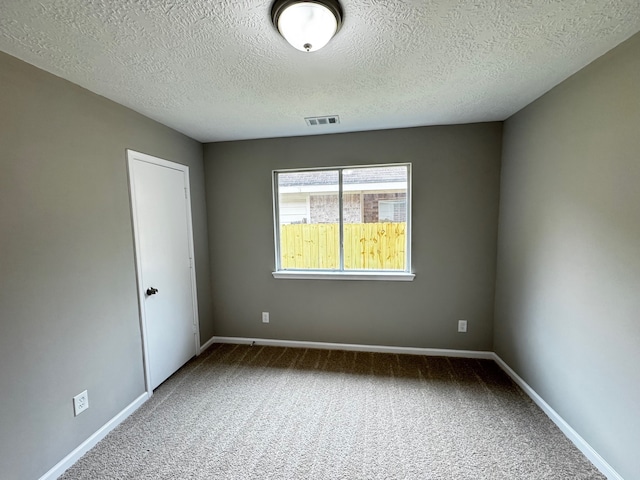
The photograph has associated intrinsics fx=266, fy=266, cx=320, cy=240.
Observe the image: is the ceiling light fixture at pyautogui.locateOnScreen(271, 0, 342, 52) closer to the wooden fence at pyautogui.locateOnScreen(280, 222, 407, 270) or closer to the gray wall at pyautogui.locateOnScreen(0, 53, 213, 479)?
the gray wall at pyautogui.locateOnScreen(0, 53, 213, 479)

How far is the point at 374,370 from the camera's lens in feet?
8.67

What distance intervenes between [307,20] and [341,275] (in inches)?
89.9

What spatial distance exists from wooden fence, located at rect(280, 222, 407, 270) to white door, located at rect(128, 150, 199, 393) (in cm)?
108

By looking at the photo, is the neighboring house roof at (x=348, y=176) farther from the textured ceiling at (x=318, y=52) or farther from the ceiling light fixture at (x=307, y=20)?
the ceiling light fixture at (x=307, y=20)

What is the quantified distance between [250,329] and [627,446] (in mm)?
3095

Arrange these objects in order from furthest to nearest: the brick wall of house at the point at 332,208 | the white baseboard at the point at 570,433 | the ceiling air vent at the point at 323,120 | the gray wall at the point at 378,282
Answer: the brick wall of house at the point at 332,208 < the gray wall at the point at 378,282 < the ceiling air vent at the point at 323,120 < the white baseboard at the point at 570,433

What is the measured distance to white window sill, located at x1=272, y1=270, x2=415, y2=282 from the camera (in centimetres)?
287

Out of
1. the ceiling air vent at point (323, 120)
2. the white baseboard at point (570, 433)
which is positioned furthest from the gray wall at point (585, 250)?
A: the ceiling air vent at point (323, 120)

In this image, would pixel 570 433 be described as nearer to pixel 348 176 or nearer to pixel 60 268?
pixel 348 176

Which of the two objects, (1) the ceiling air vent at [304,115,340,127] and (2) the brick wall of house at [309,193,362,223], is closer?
(1) the ceiling air vent at [304,115,340,127]

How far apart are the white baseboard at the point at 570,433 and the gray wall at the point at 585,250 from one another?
0.04 m

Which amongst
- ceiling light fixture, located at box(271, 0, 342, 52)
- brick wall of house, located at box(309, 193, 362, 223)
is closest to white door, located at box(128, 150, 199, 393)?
brick wall of house, located at box(309, 193, 362, 223)

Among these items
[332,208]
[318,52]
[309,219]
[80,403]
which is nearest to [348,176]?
[332,208]

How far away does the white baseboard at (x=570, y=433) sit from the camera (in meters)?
1.52
